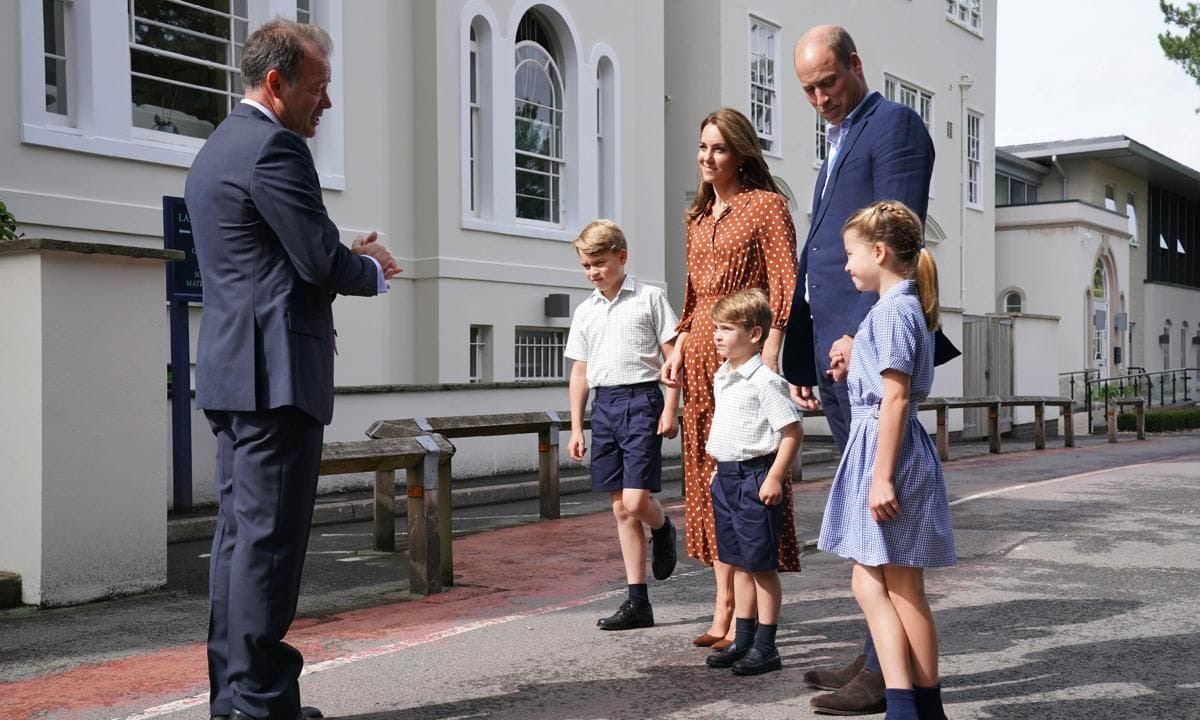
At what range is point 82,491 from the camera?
6707mm

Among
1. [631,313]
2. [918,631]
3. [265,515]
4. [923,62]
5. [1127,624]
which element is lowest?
[1127,624]

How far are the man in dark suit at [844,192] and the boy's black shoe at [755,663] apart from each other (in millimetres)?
216

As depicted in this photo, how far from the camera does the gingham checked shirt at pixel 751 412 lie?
4.95 metres

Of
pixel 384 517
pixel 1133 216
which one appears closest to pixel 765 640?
pixel 384 517

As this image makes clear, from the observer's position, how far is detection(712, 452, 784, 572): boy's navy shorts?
4953 mm

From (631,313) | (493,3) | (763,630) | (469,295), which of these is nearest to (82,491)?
(631,313)

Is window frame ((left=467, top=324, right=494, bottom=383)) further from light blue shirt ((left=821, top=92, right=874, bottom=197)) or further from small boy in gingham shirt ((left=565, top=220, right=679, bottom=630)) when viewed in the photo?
light blue shirt ((left=821, top=92, right=874, bottom=197))

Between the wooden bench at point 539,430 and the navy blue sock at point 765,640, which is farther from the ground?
the wooden bench at point 539,430

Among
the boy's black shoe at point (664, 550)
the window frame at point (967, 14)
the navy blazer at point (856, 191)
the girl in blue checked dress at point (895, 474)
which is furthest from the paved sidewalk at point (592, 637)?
the window frame at point (967, 14)

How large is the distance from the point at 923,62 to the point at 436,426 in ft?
67.3

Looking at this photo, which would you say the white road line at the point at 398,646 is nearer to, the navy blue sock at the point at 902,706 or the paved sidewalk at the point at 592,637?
the paved sidewalk at the point at 592,637

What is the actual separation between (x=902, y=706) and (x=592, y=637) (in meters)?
2.11

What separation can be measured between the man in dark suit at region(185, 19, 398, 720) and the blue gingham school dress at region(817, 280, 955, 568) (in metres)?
1.63

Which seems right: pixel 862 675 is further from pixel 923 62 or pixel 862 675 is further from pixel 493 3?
pixel 923 62
